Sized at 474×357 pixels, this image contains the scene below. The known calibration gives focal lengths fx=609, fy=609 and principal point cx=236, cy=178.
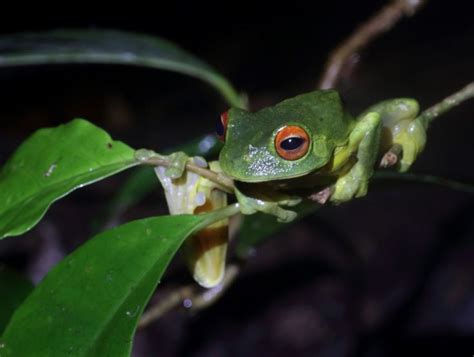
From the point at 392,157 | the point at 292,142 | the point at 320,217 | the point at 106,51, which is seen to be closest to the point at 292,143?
the point at 292,142

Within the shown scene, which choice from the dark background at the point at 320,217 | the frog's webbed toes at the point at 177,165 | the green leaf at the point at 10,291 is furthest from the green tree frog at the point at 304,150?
the green leaf at the point at 10,291

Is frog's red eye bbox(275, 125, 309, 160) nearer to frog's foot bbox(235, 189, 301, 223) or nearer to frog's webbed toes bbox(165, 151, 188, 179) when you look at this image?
frog's foot bbox(235, 189, 301, 223)

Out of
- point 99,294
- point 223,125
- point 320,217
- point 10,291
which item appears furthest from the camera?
point 320,217

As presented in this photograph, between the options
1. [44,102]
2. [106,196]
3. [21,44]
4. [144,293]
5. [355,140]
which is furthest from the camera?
[44,102]

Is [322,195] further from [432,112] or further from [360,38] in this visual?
[360,38]

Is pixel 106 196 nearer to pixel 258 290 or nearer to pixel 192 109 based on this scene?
pixel 258 290

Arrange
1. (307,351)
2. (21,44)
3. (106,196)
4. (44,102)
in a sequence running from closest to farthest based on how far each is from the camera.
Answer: (21,44), (307,351), (106,196), (44,102)

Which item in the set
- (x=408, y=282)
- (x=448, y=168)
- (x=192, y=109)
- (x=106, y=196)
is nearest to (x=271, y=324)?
(x=408, y=282)
